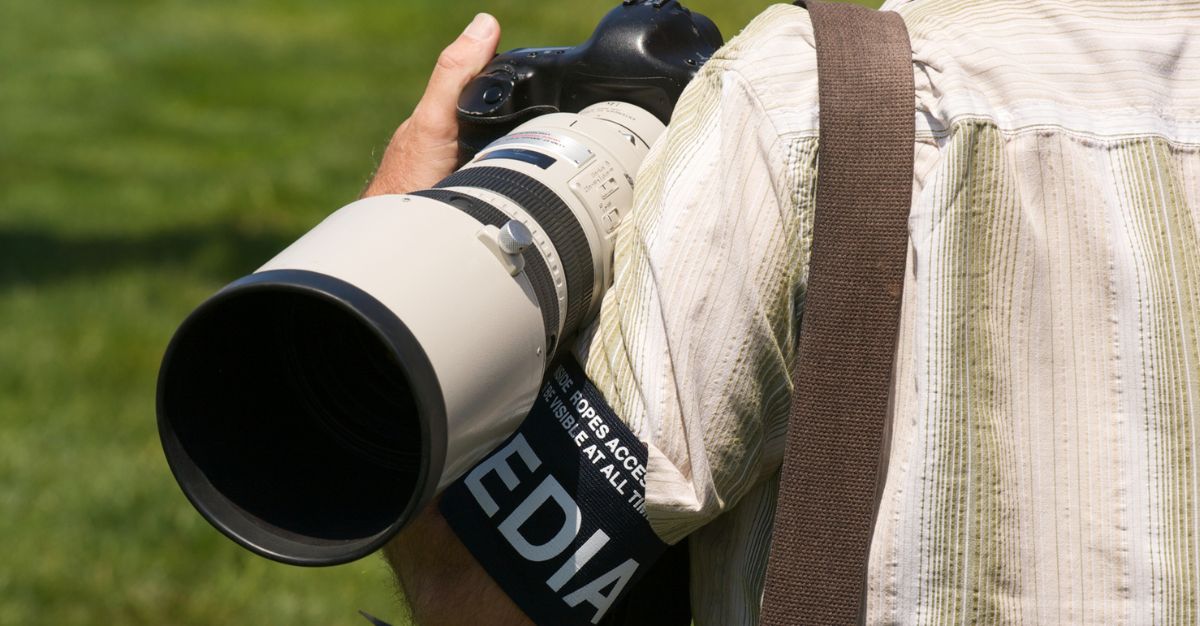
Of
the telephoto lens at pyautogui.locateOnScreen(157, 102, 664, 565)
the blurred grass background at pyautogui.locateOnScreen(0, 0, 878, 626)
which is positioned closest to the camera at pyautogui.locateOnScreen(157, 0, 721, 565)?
the telephoto lens at pyautogui.locateOnScreen(157, 102, 664, 565)

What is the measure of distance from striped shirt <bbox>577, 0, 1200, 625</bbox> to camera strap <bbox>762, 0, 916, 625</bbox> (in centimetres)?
2

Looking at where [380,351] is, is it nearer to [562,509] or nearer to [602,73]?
[562,509]

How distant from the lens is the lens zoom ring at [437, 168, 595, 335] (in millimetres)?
1035

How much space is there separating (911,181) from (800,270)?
95mm

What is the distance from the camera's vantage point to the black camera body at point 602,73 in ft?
4.08

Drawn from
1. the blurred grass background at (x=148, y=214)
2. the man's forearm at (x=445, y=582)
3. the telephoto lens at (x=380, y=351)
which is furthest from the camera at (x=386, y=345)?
the blurred grass background at (x=148, y=214)

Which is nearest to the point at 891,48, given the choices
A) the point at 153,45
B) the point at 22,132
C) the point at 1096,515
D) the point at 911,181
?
the point at 911,181

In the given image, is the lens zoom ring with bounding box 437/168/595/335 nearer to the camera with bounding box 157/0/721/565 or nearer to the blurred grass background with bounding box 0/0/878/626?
the camera with bounding box 157/0/721/565

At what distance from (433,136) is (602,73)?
178mm

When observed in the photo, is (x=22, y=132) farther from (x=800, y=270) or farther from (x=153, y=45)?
(x=800, y=270)

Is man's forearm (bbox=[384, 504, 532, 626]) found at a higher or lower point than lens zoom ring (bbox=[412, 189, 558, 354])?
lower

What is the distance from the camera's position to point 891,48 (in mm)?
973

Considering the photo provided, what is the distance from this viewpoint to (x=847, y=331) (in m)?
0.94

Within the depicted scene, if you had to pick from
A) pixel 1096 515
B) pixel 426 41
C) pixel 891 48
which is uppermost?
pixel 891 48
